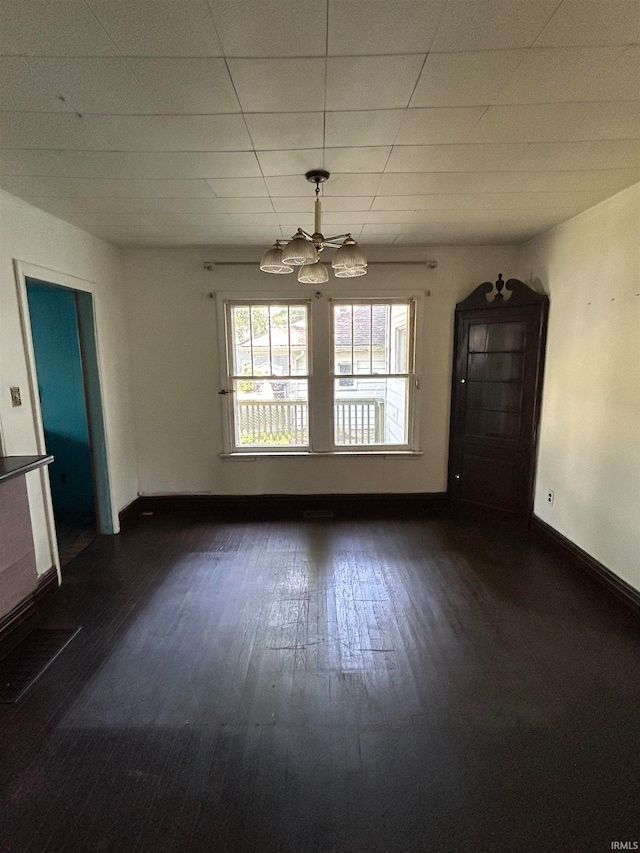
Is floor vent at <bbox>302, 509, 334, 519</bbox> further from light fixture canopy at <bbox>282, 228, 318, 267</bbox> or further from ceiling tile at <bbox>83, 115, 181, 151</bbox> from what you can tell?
ceiling tile at <bbox>83, 115, 181, 151</bbox>

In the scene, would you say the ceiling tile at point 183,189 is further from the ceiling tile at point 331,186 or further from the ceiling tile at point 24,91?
the ceiling tile at point 24,91

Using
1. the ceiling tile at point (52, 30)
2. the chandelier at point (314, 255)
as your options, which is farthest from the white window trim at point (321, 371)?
the ceiling tile at point (52, 30)

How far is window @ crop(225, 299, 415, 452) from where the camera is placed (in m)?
3.92

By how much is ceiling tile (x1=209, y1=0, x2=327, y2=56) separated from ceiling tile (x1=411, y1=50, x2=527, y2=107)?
1.37 ft

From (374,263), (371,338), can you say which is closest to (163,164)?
(374,263)

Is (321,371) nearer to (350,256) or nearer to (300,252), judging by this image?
(350,256)

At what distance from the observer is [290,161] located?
6.77ft

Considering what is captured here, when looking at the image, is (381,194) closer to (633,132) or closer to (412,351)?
(633,132)

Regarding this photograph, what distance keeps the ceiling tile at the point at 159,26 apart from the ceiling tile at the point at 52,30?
0.05 metres

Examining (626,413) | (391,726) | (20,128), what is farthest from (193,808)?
(626,413)

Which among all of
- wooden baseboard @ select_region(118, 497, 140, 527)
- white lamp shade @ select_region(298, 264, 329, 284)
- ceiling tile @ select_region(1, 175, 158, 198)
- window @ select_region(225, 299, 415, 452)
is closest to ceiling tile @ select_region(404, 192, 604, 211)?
white lamp shade @ select_region(298, 264, 329, 284)

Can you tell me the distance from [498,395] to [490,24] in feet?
9.36

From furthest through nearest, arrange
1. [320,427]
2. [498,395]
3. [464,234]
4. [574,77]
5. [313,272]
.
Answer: [320,427] → [498,395] → [464,234] → [313,272] → [574,77]

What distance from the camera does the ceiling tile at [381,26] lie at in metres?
1.15
